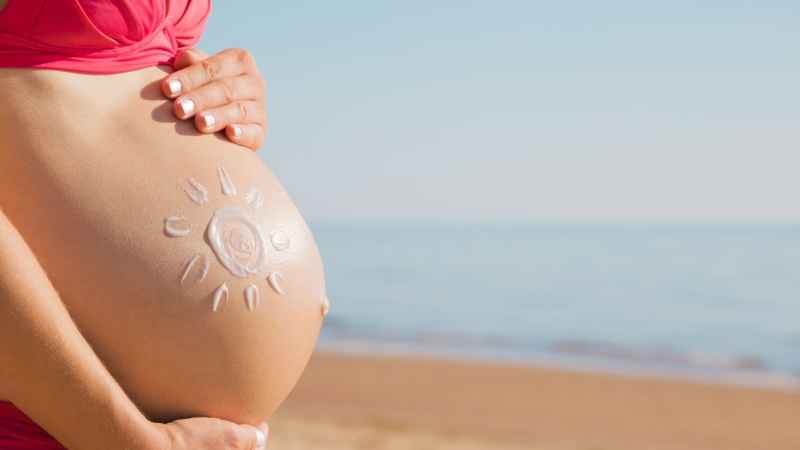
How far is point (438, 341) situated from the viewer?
13.4 metres

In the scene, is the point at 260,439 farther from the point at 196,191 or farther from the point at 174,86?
the point at 174,86

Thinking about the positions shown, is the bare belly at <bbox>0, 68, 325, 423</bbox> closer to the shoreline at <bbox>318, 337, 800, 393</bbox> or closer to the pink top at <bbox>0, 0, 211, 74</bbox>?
the pink top at <bbox>0, 0, 211, 74</bbox>

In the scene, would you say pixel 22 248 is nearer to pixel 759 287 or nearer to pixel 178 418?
pixel 178 418

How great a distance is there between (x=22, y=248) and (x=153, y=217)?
0.19m

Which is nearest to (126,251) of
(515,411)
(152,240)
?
(152,240)

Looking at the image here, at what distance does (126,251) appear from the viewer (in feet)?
4.42

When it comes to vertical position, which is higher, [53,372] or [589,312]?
[589,312]

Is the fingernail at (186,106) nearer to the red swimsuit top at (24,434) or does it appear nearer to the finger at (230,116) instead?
the finger at (230,116)

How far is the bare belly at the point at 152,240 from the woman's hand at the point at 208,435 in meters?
0.03

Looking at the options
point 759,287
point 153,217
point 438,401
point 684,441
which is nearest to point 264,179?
point 153,217

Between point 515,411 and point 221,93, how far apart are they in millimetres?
7065

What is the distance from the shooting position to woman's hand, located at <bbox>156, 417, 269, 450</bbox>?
4.33 ft

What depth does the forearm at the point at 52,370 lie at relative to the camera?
4.01 feet

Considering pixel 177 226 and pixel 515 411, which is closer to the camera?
pixel 177 226
